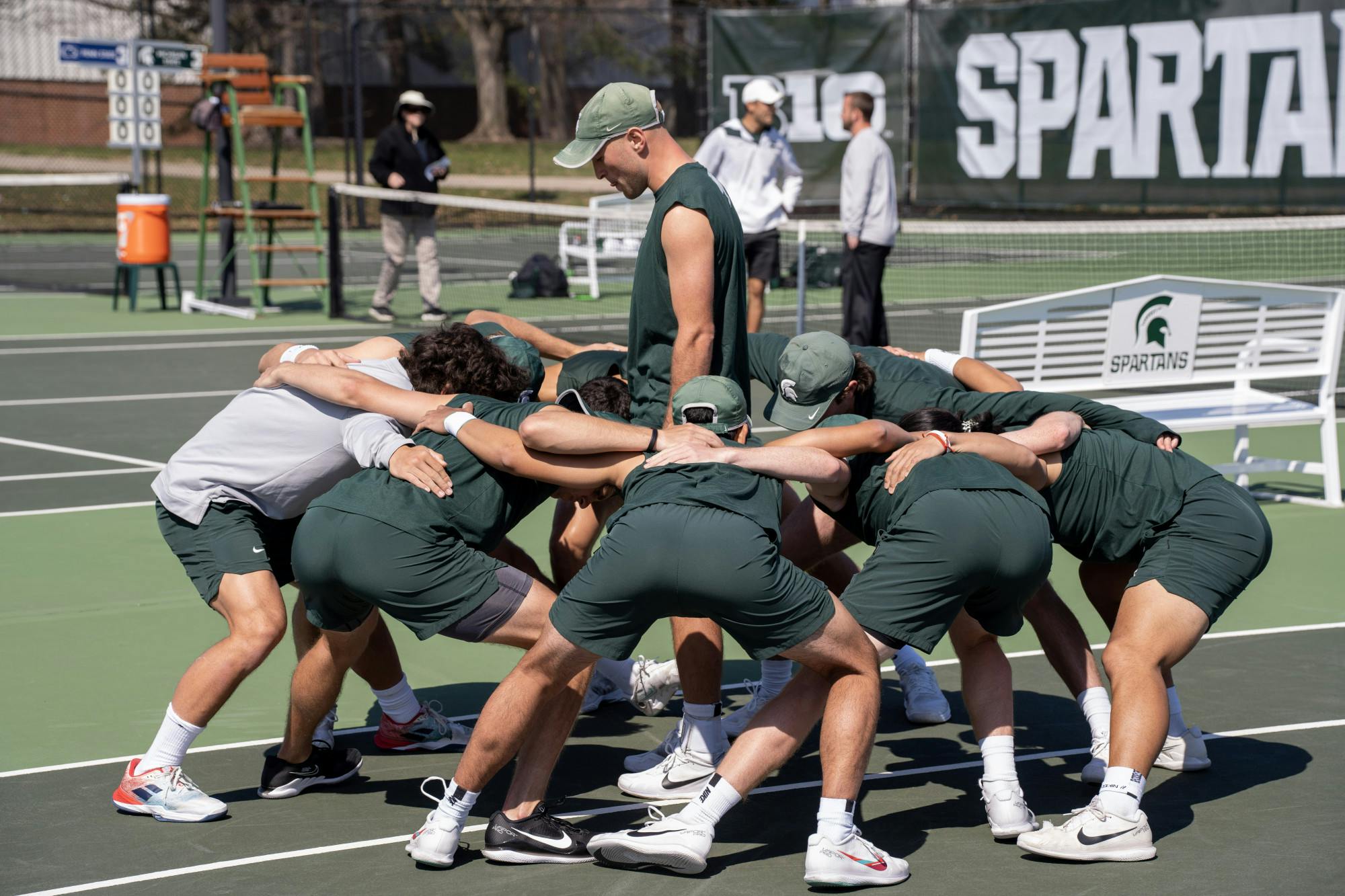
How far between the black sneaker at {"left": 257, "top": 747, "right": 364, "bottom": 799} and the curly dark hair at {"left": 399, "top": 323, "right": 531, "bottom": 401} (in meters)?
1.18

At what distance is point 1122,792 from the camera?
420 centimetres

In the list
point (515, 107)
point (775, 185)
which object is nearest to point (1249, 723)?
point (775, 185)

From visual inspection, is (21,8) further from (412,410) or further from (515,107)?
(412,410)

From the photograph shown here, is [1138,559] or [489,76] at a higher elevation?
[489,76]

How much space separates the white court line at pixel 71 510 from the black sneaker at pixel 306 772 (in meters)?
3.91

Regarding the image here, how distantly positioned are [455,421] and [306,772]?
1.25m

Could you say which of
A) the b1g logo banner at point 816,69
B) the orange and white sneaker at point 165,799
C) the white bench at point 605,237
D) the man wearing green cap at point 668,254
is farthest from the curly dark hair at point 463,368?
the b1g logo banner at point 816,69

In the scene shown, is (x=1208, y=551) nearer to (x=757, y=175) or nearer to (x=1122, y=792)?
(x=1122, y=792)

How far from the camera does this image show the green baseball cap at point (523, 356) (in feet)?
15.9

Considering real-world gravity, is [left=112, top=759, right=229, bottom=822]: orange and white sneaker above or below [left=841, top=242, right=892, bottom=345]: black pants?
below

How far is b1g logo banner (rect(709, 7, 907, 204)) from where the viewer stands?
78.8 ft

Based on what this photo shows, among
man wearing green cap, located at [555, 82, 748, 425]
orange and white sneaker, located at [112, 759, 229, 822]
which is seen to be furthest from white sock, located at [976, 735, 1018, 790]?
orange and white sneaker, located at [112, 759, 229, 822]

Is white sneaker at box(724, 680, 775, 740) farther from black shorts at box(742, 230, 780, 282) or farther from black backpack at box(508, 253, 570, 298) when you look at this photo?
black backpack at box(508, 253, 570, 298)

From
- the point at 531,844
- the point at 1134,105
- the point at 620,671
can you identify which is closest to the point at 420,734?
the point at 620,671
